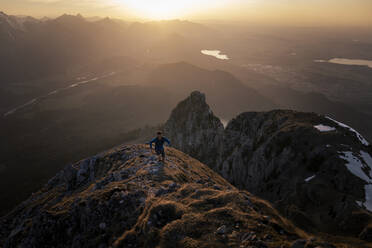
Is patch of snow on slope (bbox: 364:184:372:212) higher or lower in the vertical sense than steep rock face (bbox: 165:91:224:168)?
higher

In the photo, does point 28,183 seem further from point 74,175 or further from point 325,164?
point 325,164

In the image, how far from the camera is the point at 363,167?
43594 millimetres

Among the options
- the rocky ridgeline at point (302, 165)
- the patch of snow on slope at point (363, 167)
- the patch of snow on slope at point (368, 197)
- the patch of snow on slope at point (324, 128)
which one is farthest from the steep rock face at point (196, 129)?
the patch of snow on slope at point (368, 197)

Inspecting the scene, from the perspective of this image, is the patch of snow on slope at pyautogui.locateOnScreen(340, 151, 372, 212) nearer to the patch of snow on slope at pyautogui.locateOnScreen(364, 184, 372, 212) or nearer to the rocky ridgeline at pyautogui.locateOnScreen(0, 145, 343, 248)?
the patch of snow on slope at pyautogui.locateOnScreen(364, 184, 372, 212)

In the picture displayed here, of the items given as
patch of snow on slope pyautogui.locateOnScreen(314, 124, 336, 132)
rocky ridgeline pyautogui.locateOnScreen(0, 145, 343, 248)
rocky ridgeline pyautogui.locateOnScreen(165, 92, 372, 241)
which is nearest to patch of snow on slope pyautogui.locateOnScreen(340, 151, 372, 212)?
rocky ridgeline pyautogui.locateOnScreen(165, 92, 372, 241)

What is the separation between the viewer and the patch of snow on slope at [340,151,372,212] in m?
37.1

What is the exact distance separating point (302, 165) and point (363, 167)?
34.4 ft

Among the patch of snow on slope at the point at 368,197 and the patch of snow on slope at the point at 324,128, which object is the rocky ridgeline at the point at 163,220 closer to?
the patch of snow on slope at the point at 368,197

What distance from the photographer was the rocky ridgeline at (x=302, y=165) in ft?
109

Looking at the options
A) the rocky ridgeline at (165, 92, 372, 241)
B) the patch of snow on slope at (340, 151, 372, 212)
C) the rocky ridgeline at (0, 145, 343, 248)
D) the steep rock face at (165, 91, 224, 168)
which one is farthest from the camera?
the steep rock face at (165, 91, 224, 168)

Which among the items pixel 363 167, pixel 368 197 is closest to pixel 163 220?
pixel 368 197

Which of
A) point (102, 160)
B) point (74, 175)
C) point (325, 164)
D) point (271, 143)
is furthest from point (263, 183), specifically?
point (74, 175)

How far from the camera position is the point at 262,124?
72.9 m

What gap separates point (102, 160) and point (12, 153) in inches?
7288
